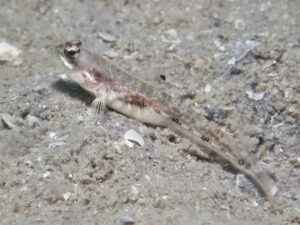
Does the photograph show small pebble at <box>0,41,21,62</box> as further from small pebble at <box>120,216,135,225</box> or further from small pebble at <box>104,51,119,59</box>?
small pebble at <box>120,216,135,225</box>

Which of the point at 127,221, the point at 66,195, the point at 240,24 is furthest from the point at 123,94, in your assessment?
the point at 240,24

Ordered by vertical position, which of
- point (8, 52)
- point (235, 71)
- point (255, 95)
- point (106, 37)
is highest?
point (235, 71)

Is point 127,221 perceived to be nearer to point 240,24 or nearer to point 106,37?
point 106,37

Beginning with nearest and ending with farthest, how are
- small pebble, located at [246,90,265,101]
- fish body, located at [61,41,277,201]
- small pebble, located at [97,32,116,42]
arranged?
1. fish body, located at [61,41,277,201]
2. small pebble, located at [246,90,265,101]
3. small pebble, located at [97,32,116,42]

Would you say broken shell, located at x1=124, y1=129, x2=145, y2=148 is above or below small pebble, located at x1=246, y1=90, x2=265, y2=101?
below

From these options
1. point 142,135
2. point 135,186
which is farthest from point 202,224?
point 142,135

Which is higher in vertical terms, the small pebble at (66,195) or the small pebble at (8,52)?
the small pebble at (66,195)

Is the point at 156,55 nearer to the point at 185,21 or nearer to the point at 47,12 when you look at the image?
the point at 185,21

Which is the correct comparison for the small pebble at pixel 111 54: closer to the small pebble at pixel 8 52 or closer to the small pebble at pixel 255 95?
the small pebble at pixel 8 52

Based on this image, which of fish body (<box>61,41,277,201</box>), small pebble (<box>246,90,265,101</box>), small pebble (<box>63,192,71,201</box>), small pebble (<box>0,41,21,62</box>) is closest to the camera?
small pebble (<box>63,192,71,201</box>)

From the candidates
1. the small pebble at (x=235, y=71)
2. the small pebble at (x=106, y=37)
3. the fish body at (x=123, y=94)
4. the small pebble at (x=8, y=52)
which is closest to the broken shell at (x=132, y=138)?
the fish body at (x=123, y=94)

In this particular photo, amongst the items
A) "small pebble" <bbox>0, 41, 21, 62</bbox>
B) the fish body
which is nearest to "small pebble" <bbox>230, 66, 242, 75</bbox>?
the fish body

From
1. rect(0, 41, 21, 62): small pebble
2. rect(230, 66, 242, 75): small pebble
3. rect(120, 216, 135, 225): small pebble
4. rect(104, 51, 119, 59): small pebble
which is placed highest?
rect(230, 66, 242, 75): small pebble
